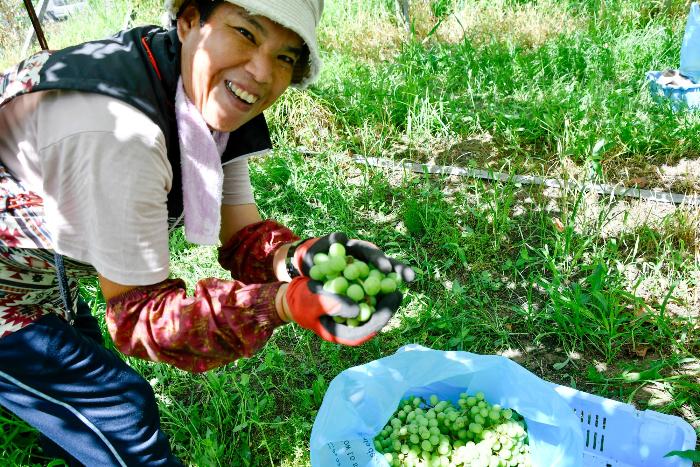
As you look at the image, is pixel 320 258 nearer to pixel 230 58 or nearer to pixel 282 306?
pixel 282 306

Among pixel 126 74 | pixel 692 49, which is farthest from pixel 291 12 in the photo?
pixel 692 49

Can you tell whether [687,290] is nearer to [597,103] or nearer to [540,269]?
[540,269]

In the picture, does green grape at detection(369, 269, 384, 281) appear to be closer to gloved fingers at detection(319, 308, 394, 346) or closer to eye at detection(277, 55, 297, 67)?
gloved fingers at detection(319, 308, 394, 346)

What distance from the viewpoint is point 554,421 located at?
183 cm

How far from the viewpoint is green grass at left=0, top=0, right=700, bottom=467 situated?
2.30m

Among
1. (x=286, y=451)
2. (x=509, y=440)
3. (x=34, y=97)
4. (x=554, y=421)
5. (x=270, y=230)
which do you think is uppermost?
(x=34, y=97)

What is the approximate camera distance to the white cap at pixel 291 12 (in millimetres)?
1274

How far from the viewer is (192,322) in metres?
1.29

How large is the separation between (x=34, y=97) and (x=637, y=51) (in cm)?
434

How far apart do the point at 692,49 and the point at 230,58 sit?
3920 millimetres

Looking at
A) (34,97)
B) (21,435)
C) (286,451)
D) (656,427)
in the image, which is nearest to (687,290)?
(656,427)

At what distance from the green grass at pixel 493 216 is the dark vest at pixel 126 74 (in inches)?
47.2

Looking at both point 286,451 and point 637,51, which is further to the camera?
point 637,51

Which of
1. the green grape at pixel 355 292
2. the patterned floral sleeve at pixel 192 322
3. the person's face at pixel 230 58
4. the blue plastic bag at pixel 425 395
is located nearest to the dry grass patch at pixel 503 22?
the blue plastic bag at pixel 425 395
